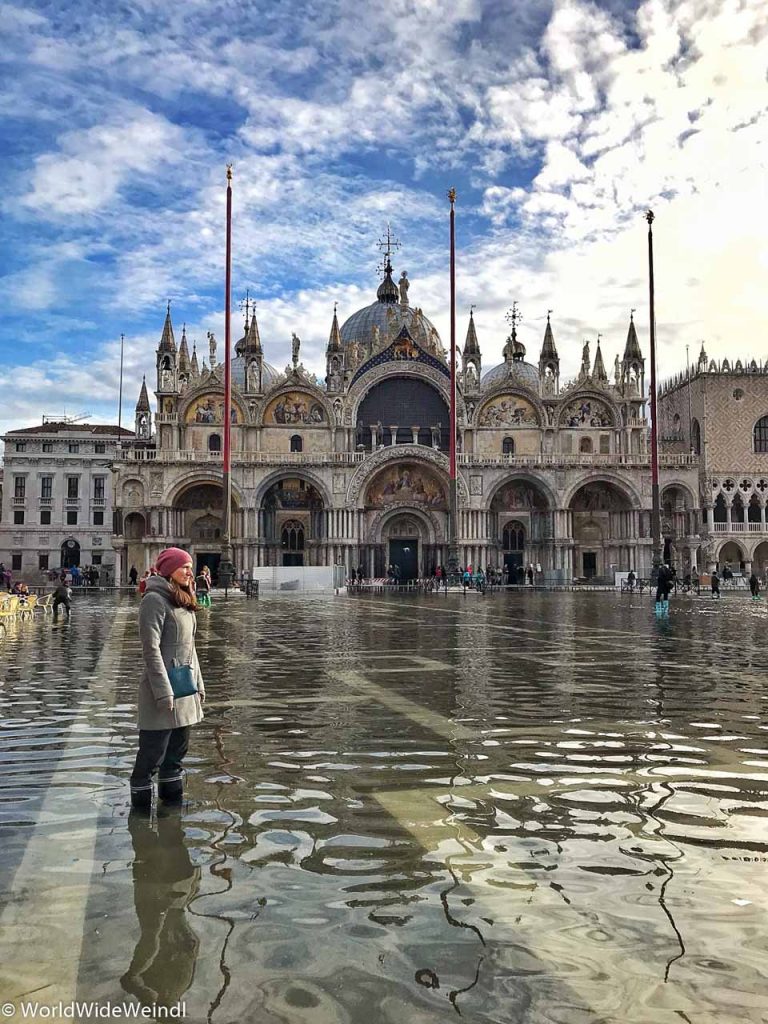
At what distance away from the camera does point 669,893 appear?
380 cm

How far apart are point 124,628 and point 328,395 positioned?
119 ft

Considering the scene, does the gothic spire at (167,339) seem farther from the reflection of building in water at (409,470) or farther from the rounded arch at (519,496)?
the rounded arch at (519,496)

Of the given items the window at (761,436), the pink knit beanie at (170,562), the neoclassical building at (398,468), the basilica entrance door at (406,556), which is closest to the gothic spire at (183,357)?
the neoclassical building at (398,468)

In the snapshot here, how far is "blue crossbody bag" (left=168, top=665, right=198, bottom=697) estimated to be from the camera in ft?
17.5

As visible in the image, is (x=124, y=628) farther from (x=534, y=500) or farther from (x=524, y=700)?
(x=534, y=500)

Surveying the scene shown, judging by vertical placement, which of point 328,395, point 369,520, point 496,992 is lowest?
point 496,992

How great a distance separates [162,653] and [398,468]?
49.0 metres

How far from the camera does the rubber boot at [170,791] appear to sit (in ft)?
17.2

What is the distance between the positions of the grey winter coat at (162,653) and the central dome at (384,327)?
166 feet

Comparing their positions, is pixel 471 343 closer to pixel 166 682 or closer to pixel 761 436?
pixel 761 436

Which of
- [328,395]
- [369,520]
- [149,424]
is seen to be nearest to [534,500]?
[369,520]

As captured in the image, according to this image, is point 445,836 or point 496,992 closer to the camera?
point 496,992

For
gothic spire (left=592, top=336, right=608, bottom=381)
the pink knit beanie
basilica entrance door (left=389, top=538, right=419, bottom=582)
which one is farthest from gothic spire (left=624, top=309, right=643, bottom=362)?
the pink knit beanie

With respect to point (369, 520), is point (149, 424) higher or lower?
higher
